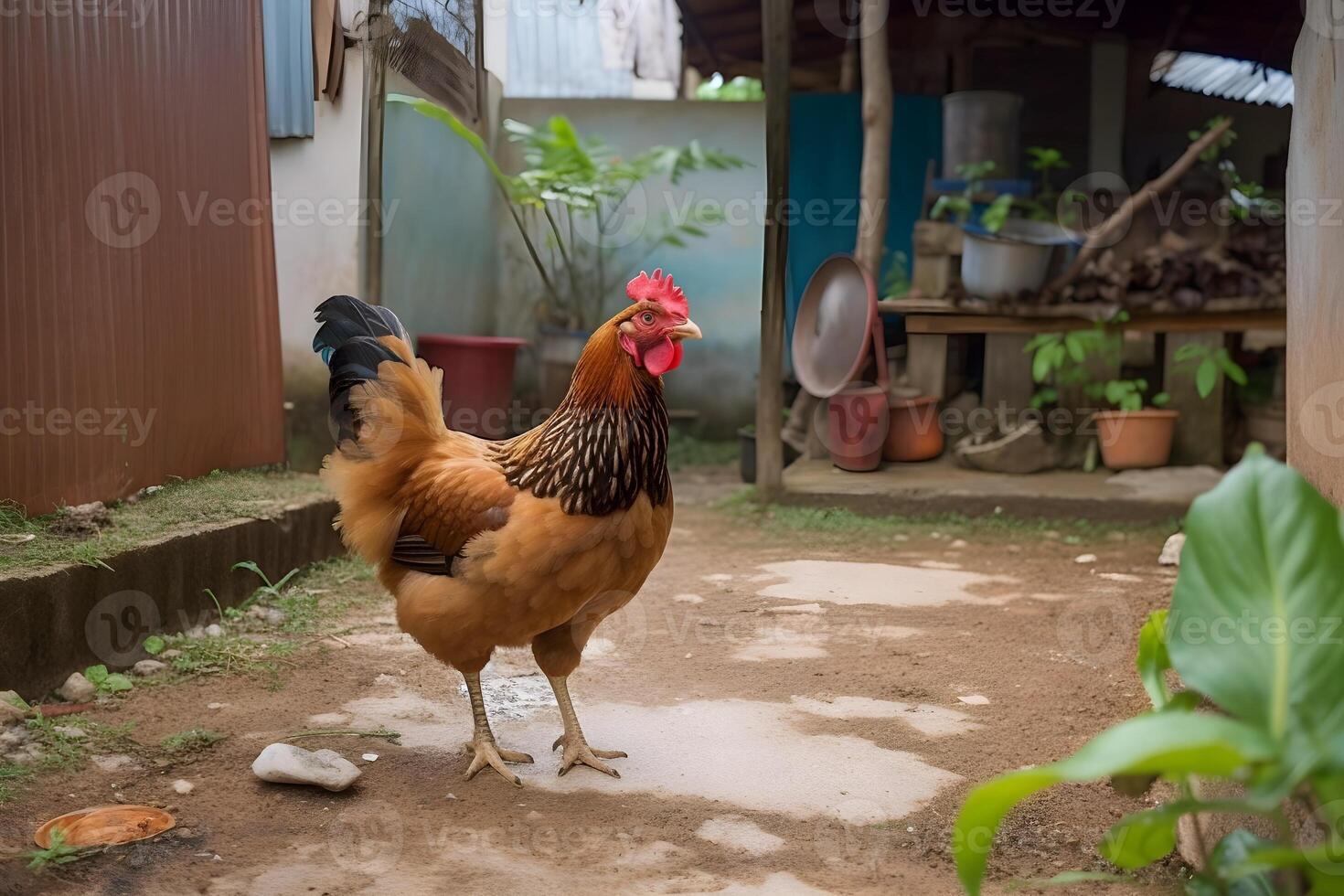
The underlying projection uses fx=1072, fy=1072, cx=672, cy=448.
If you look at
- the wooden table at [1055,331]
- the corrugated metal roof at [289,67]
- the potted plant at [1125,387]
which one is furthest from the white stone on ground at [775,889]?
the wooden table at [1055,331]

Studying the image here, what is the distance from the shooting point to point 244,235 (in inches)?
209

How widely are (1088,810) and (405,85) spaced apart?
4.85m

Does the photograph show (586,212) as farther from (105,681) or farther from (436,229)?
(105,681)

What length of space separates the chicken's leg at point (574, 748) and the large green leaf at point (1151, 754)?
1955mm

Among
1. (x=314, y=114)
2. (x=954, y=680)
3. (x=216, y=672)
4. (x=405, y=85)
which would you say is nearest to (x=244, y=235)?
(x=314, y=114)

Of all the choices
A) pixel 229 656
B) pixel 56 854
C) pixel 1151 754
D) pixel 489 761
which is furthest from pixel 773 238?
pixel 1151 754

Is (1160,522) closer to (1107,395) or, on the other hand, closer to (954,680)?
(1107,395)

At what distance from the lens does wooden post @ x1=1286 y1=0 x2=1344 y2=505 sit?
2664 millimetres

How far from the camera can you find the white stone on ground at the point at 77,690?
136 inches

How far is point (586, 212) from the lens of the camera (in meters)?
9.53

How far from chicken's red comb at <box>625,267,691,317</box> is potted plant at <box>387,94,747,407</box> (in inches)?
231

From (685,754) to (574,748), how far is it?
1.11 ft

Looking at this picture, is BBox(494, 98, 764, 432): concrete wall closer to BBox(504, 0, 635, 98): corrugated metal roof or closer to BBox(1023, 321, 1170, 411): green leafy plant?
BBox(504, 0, 635, 98): corrugated metal roof

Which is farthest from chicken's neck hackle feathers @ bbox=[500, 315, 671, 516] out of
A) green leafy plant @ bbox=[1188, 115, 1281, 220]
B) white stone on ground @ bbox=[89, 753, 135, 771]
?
green leafy plant @ bbox=[1188, 115, 1281, 220]
